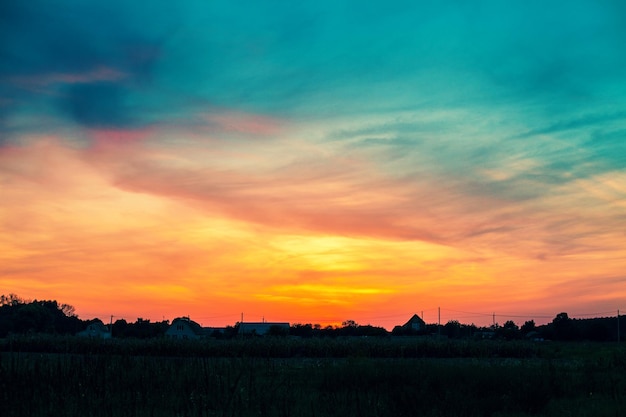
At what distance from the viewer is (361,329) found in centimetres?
8756

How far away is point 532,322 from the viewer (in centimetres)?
10938

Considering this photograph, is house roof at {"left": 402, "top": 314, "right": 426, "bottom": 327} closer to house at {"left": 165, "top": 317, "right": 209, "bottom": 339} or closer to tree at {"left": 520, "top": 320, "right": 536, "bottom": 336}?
tree at {"left": 520, "top": 320, "right": 536, "bottom": 336}

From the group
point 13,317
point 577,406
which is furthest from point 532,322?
point 577,406

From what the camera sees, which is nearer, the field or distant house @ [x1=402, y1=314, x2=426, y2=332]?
the field

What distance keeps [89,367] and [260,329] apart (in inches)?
4801

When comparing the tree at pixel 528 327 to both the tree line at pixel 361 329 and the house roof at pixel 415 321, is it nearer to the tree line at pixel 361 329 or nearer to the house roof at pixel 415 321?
the tree line at pixel 361 329

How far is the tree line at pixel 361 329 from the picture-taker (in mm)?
88625

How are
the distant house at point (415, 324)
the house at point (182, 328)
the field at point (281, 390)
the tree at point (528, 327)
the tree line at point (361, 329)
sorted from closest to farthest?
the field at point (281, 390)
the tree line at point (361, 329)
the tree at point (528, 327)
the distant house at point (415, 324)
the house at point (182, 328)

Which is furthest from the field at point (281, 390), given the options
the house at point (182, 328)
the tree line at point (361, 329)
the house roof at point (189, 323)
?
the house roof at point (189, 323)

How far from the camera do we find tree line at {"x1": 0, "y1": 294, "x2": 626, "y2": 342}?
3489 inches

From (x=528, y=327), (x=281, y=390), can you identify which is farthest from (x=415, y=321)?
(x=281, y=390)

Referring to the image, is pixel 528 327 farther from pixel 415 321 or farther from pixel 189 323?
pixel 189 323

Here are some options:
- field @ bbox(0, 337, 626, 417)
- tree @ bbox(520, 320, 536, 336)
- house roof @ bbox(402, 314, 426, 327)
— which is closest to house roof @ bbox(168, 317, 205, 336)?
house roof @ bbox(402, 314, 426, 327)

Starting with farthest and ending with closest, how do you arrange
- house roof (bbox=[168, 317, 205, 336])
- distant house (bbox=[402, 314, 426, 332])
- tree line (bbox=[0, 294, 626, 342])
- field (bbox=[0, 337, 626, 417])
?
house roof (bbox=[168, 317, 205, 336]), distant house (bbox=[402, 314, 426, 332]), tree line (bbox=[0, 294, 626, 342]), field (bbox=[0, 337, 626, 417])
